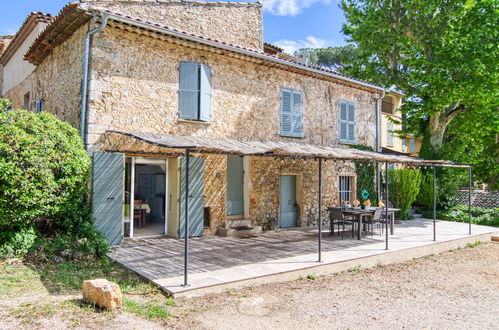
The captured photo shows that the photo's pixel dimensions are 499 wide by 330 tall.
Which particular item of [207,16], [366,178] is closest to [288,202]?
[366,178]

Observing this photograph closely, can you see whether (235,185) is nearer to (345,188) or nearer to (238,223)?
(238,223)

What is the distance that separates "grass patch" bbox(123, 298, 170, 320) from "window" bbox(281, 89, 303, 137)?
6.92m

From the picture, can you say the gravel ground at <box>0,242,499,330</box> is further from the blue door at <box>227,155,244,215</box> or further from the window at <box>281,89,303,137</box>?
the window at <box>281,89,303,137</box>

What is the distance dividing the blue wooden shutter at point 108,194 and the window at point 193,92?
6.34ft

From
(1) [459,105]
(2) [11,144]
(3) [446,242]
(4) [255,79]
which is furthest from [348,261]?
(1) [459,105]

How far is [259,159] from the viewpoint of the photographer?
10.1m

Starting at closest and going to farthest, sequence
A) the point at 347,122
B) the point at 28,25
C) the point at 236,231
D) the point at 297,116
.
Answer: the point at 236,231 < the point at 28,25 < the point at 297,116 < the point at 347,122

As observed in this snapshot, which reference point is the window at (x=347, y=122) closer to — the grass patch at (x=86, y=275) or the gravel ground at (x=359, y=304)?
the gravel ground at (x=359, y=304)

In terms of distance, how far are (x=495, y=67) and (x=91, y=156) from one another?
13173 mm

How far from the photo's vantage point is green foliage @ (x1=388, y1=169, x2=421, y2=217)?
42.3ft

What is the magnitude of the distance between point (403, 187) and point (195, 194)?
8.14 metres

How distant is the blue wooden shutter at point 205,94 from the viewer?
28.6 feet

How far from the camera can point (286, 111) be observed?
420 inches

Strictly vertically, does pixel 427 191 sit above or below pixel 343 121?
below
